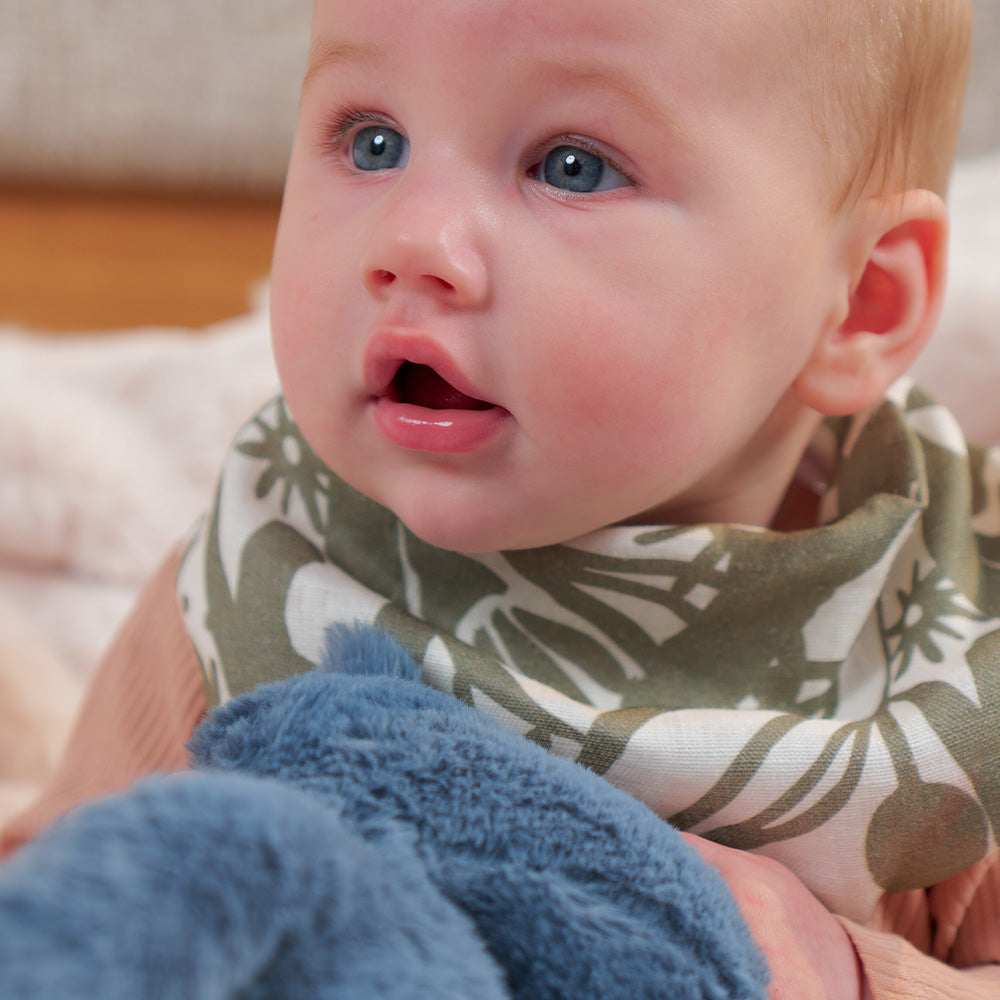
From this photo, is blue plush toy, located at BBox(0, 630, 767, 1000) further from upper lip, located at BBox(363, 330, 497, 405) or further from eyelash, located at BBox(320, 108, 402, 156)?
eyelash, located at BBox(320, 108, 402, 156)

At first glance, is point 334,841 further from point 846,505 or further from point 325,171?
point 846,505

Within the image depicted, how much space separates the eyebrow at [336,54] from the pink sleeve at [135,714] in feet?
1.10

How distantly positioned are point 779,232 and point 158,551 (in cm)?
68

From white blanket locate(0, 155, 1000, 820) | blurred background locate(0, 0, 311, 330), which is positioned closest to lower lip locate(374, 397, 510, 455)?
white blanket locate(0, 155, 1000, 820)

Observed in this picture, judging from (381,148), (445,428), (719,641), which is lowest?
(719,641)

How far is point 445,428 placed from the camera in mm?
463

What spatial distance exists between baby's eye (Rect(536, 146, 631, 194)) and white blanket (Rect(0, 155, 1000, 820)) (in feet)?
1.81

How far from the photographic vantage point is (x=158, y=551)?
975 millimetres

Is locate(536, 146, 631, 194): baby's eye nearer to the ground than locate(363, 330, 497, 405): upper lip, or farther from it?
farther from it

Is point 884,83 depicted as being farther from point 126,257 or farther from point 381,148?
point 126,257

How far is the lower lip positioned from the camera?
0.46m

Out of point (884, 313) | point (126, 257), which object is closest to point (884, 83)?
point (884, 313)

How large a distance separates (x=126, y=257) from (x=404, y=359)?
3.84 feet

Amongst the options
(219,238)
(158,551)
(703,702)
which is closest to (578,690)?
(703,702)
